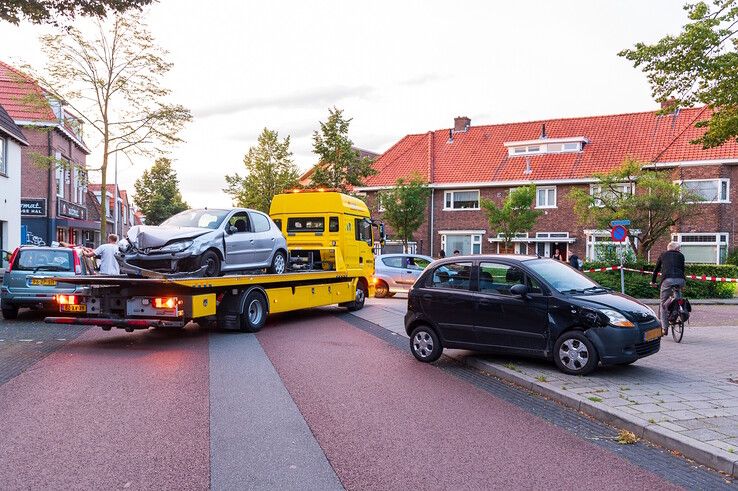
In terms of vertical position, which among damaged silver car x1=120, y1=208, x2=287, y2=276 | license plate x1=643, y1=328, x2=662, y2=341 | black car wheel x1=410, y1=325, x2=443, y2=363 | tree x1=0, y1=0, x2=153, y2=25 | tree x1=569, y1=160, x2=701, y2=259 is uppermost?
tree x1=0, y1=0, x2=153, y2=25

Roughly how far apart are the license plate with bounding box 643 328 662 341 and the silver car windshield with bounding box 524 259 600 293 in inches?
37.0

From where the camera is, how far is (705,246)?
106ft

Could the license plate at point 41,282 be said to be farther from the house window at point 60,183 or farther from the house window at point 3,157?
the house window at point 60,183

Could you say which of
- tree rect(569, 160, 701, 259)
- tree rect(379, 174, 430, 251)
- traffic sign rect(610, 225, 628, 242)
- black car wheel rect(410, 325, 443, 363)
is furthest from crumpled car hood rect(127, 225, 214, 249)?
tree rect(379, 174, 430, 251)

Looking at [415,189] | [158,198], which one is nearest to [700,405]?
[415,189]

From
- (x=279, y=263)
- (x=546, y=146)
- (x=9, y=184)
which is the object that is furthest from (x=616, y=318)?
(x=546, y=146)

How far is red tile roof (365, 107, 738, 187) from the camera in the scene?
3553 cm

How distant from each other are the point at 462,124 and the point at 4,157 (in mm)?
28807

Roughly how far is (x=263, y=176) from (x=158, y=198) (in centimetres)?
3913

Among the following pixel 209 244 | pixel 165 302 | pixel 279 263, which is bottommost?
pixel 165 302

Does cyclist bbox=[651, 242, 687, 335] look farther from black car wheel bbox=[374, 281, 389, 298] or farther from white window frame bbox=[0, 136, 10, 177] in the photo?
white window frame bbox=[0, 136, 10, 177]

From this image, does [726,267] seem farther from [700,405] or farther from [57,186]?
[57,186]

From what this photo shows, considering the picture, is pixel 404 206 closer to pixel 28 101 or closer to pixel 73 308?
pixel 28 101

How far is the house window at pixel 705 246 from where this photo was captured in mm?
31719
